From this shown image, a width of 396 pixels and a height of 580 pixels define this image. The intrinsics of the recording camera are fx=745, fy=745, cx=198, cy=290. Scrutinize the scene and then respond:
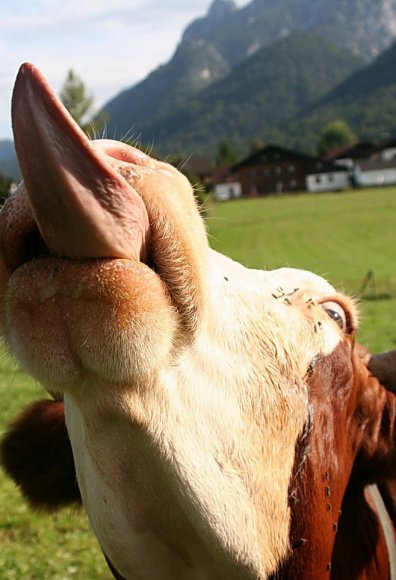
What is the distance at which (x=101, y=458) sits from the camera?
2.03 meters

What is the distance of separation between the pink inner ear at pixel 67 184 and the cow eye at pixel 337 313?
1212 mm

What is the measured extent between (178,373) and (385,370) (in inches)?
55.7

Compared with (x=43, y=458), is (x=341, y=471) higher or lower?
higher

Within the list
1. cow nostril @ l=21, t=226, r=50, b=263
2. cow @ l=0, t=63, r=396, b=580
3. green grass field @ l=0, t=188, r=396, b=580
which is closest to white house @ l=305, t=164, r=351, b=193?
green grass field @ l=0, t=188, r=396, b=580

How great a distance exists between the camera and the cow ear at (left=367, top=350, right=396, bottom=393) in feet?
10.1

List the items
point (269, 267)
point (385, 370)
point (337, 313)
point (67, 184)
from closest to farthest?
point (67, 184)
point (337, 313)
point (385, 370)
point (269, 267)

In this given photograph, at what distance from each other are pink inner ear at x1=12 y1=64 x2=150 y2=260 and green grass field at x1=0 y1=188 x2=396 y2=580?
534 millimetres

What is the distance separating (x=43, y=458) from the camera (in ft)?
11.2

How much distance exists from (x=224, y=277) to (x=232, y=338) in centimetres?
20

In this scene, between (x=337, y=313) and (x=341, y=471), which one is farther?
(x=337, y=313)

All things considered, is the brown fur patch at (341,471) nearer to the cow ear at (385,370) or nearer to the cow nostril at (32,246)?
the cow ear at (385,370)

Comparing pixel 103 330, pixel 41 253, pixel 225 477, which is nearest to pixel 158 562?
pixel 225 477

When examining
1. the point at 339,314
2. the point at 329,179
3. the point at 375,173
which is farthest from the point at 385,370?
the point at 329,179

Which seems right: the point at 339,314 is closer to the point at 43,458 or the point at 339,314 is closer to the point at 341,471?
the point at 341,471
